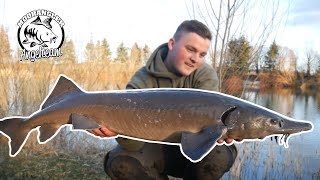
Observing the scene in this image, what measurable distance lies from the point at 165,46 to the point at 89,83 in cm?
233

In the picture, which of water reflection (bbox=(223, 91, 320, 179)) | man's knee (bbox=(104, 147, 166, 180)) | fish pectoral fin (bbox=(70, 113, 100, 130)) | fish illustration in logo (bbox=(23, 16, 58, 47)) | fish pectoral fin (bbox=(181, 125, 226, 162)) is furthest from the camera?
water reflection (bbox=(223, 91, 320, 179))

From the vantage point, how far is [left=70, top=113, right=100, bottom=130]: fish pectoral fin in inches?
86.1

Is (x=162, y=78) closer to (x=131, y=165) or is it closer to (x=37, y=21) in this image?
(x=131, y=165)

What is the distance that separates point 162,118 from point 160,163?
801mm

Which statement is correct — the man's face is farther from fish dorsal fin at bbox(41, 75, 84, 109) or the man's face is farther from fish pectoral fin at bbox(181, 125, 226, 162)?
fish dorsal fin at bbox(41, 75, 84, 109)

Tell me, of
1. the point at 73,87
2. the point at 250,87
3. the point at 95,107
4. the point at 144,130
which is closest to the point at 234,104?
the point at 144,130

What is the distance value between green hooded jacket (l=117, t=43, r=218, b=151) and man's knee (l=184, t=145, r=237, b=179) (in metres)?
0.47

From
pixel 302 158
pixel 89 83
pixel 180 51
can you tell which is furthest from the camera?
pixel 302 158

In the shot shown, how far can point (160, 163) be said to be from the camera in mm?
2818

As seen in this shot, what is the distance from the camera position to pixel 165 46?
109 inches

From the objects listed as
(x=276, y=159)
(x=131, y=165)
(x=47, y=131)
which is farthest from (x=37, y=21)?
(x=276, y=159)

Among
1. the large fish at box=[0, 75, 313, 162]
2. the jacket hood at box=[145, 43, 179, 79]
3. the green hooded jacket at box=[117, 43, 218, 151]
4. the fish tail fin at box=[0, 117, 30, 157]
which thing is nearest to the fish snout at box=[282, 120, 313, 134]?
the large fish at box=[0, 75, 313, 162]

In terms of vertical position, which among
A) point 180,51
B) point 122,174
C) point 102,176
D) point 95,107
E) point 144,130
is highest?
point 180,51

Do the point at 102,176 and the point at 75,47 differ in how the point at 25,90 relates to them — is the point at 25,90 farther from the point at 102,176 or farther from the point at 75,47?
the point at 102,176
